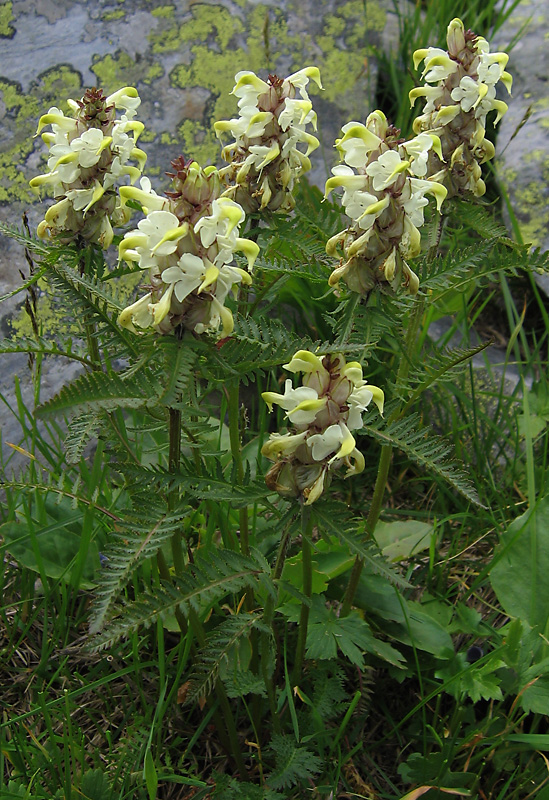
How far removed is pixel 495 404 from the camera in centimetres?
276

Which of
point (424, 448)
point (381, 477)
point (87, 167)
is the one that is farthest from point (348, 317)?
point (87, 167)

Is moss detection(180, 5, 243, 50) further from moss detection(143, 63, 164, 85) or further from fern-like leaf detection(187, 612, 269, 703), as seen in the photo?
fern-like leaf detection(187, 612, 269, 703)

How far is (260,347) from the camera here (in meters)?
1.32

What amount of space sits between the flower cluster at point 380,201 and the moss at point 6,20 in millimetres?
2189

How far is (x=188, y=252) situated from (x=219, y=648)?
745mm

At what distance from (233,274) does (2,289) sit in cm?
169

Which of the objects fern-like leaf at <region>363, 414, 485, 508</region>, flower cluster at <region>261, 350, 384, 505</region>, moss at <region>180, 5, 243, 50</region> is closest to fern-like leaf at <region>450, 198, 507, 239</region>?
fern-like leaf at <region>363, 414, 485, 508</region>

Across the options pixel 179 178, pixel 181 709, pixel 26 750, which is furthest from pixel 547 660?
pixel 179 178

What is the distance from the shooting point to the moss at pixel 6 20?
288 cm

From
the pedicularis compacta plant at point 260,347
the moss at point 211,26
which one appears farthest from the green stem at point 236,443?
the moss at point 211,26

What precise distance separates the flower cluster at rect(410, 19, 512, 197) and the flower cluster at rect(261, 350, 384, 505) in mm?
789

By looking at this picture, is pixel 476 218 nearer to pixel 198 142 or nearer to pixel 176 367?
pixel 176 367

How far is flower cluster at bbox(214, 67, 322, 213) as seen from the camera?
5.08 ft

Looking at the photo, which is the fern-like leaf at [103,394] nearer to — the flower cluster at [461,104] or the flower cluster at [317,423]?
the flower cluster at [317,423]
